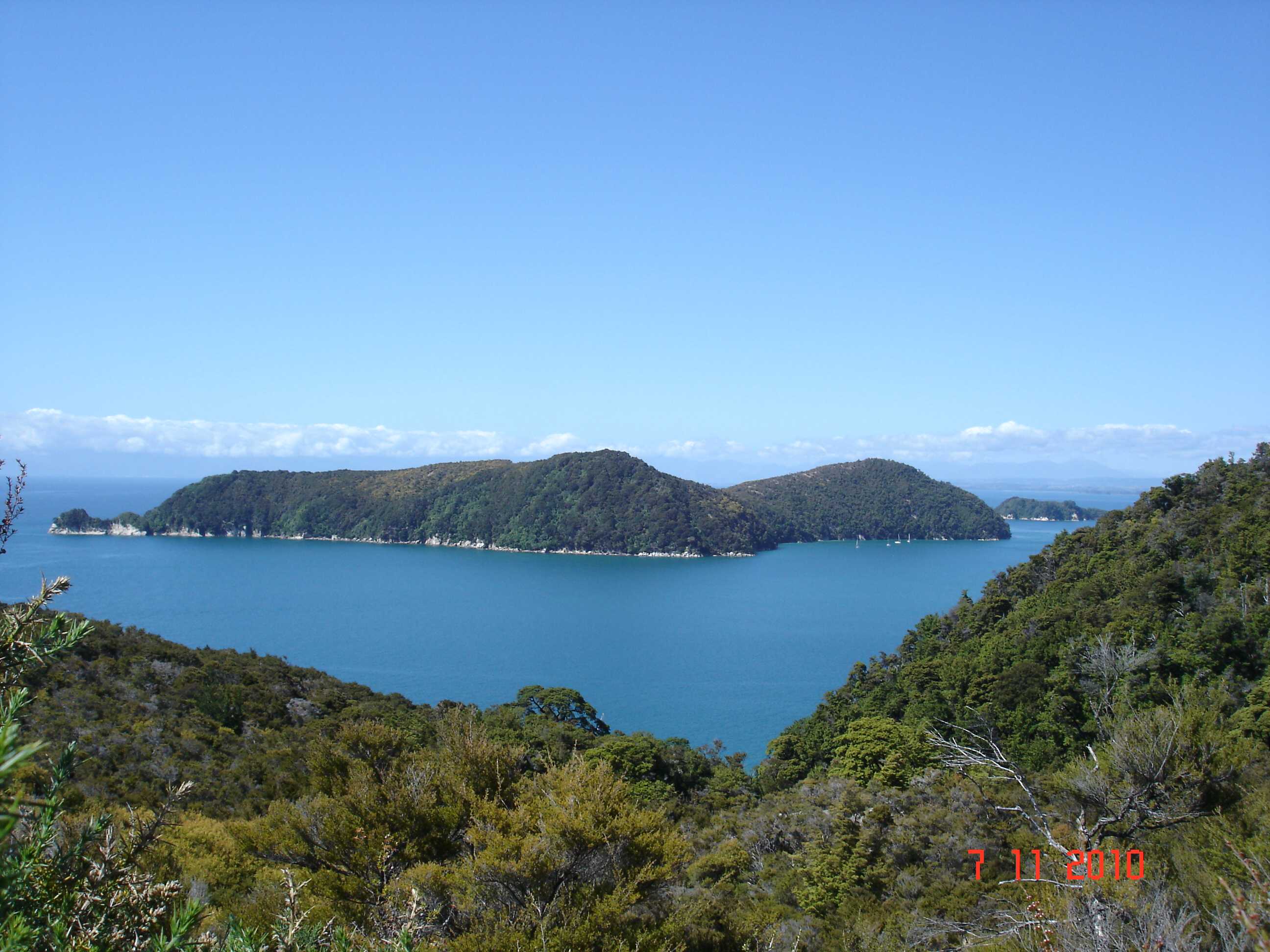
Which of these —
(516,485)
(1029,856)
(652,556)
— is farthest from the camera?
(516,485)

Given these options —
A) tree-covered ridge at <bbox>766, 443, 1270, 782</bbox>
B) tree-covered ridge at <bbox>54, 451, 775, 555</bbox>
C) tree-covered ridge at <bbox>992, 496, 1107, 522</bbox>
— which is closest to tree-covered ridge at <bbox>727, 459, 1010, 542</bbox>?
tree-covered ridge at <bbox>54, 451, 775, 555</bbox>

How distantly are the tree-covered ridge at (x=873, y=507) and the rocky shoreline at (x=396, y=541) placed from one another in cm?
2179

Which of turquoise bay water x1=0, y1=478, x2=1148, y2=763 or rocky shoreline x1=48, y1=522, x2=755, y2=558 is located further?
rocky shoreline x1=48, y1=522, x2=755, y2=558

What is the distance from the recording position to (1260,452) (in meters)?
31.9

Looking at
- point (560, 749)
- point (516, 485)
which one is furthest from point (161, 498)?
point (560, 749)

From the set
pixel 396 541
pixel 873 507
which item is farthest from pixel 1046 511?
pixel 396 541

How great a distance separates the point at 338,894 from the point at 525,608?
49.8 metres

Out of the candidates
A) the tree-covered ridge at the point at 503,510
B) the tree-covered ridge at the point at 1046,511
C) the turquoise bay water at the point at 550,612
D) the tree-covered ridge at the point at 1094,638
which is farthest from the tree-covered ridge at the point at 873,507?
the tree-covered ridge at the point at 1094,638

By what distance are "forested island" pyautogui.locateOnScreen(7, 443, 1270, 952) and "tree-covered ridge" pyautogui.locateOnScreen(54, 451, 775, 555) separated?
69510mm

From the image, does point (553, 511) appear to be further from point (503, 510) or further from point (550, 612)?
point (550, 612)

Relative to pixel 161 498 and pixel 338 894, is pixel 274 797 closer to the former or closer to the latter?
pixel 338 894

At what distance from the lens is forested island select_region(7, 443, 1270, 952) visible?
11.4 ft
